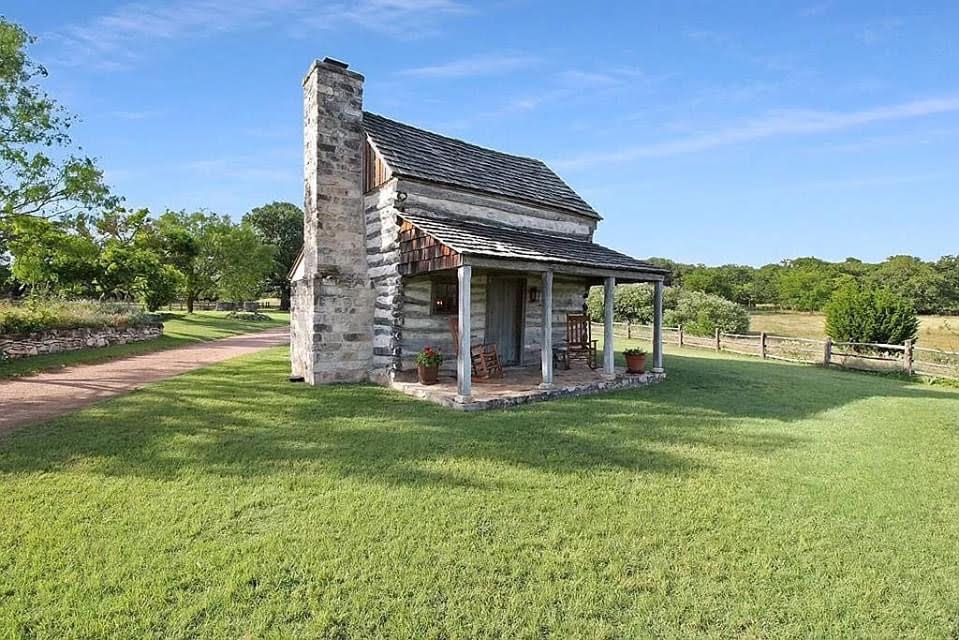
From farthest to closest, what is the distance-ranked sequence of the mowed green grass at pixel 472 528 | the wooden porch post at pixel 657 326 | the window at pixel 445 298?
1. the wooden porch post at pixel 657 326
2. the window at pixel 445 298
3. the mowed green grass at pixel 472 528

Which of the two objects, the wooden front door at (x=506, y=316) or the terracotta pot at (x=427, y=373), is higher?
the wooden front door at (x=506, y=316)

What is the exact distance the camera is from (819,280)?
2260 inches

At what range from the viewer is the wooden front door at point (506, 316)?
11.4 meters

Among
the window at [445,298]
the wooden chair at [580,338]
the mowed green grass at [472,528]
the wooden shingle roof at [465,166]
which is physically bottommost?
the mowed green grass at [472,528]

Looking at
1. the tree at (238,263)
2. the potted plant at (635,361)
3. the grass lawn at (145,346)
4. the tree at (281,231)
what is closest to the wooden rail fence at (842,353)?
Result: the potted plant at (635,361)

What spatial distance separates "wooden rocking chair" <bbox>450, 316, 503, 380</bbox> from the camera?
33.3ft

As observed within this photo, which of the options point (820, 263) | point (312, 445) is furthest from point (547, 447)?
point (820, 263)

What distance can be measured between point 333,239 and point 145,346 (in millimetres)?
10352

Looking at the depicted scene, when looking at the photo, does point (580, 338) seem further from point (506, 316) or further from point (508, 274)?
point (508, 274)

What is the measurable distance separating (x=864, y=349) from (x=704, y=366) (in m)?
6.48

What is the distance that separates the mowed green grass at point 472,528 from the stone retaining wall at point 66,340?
26.8ft

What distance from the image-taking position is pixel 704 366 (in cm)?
1353

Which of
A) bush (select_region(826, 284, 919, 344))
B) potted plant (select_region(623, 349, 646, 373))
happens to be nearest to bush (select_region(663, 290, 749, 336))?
bush (select_region(826, 284, 919, 344))

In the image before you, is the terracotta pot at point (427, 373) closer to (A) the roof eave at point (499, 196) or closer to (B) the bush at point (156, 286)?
(A) the roof eave at point (499, 196)
